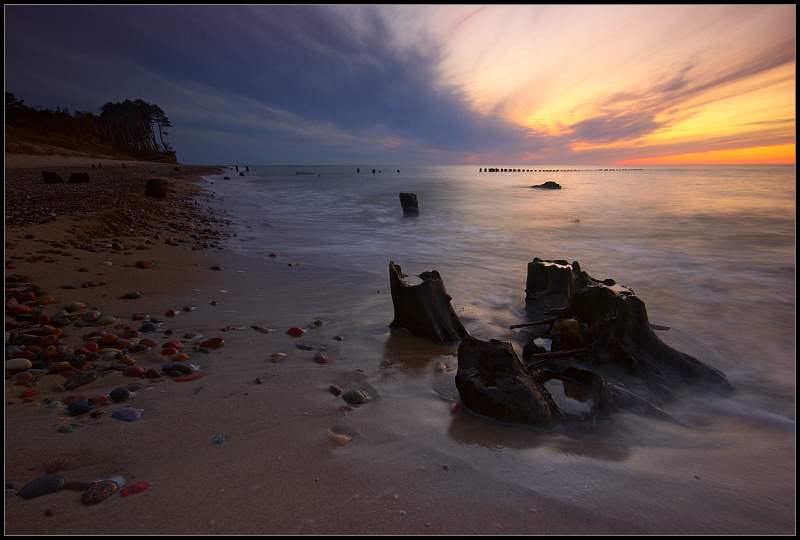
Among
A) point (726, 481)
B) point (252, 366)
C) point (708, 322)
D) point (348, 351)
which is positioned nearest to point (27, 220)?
point (252, 366)

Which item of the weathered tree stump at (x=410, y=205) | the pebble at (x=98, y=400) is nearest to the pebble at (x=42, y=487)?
the pebble at (x=98, y=400)

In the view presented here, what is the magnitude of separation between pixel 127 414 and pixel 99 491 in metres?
0.62

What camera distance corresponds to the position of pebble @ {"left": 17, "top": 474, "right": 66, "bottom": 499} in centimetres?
149

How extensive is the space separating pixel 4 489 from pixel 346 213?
16.1 m

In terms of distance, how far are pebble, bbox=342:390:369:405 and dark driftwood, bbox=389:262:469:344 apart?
1.25 m

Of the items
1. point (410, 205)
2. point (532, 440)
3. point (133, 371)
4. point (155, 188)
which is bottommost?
point (532, 440)

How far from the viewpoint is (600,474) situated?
1890 millimetres

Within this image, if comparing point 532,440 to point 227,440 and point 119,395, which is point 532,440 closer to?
point 227,440

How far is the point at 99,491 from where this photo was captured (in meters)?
1.51

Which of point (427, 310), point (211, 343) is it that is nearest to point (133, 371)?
point (211, 343)

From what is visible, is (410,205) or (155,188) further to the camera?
(410,205)

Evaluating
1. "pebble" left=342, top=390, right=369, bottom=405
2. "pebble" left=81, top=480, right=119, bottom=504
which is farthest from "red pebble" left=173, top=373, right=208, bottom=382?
"pebble" left=342, top=390, right=369, bottom=405

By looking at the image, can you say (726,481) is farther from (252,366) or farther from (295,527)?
(252,366)

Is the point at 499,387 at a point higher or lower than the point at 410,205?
lower
